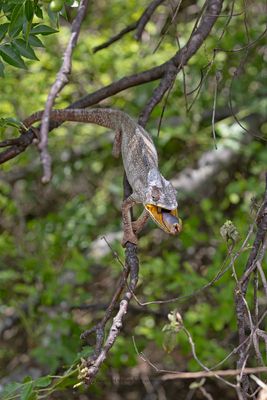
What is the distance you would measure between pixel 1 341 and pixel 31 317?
2.47 ft

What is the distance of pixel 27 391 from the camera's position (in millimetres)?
3201

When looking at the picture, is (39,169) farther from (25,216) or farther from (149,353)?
(149,353)

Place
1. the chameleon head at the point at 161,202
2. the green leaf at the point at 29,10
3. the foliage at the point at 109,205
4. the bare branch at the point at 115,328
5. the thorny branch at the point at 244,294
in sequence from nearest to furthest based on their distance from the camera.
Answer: the bare branch at the point at 115,328
the thorny branch at the point at 244,294
the green leaf at the point at 29,10
the chameleon head at the point at 161,202
the foliage at the point at 109,205

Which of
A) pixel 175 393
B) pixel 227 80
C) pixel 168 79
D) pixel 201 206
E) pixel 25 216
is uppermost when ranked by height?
pixel 168 79

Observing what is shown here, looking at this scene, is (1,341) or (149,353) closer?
(149,353)

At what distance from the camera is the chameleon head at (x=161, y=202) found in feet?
11.4

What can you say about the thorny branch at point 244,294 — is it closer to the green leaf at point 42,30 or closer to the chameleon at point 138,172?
the chameleon at point 138,172

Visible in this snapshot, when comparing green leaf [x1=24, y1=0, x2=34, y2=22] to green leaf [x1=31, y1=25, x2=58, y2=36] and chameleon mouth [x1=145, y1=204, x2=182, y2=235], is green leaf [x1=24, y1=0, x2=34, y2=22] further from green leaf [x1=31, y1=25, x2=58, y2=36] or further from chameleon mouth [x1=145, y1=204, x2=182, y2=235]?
chameleon mouth [x1=145, y1=204, x2=182, y2=235]

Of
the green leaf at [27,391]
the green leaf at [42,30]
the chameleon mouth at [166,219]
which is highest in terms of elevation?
the green leaf at [42,30]

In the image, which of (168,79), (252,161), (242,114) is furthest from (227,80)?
(168,79)

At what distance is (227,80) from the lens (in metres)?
7.52

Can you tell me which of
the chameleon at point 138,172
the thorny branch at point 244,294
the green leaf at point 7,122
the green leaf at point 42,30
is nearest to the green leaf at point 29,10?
the green leaf at point 42,30

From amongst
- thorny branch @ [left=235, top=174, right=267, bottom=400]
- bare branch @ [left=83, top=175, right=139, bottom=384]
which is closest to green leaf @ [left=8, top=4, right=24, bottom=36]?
bare branch @ [left=83, top=175, right=139, bottom=384]

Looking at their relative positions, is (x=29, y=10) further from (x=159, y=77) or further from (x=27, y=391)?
(x=27, y=391)
